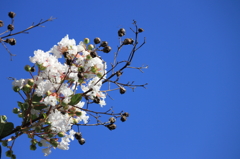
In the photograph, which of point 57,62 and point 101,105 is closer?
point 57,62

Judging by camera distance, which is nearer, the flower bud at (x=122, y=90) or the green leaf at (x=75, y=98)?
the green leaf at (x=75, y=98)

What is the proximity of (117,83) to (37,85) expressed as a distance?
481 millimetres

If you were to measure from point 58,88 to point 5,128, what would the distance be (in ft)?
1.32

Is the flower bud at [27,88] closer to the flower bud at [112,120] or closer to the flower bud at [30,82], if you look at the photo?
the flower bud at [30,82]

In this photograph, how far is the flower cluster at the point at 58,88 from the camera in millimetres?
1403

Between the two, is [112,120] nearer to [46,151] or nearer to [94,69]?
[94,69]

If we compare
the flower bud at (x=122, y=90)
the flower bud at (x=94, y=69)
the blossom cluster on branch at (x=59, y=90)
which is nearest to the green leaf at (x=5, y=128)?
the blossom cluster on branch at (x=59, y=90)

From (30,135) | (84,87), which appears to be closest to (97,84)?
(84,87)

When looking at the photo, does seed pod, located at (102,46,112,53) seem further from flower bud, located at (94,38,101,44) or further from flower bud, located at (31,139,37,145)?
flower bud, located at (31,139,37,145)

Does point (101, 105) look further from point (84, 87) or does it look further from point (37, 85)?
point (37, 85)

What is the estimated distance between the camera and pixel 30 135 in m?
1.50

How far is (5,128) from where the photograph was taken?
1.45 m

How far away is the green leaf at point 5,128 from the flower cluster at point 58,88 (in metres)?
0.09

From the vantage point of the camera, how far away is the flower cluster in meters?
1.40
